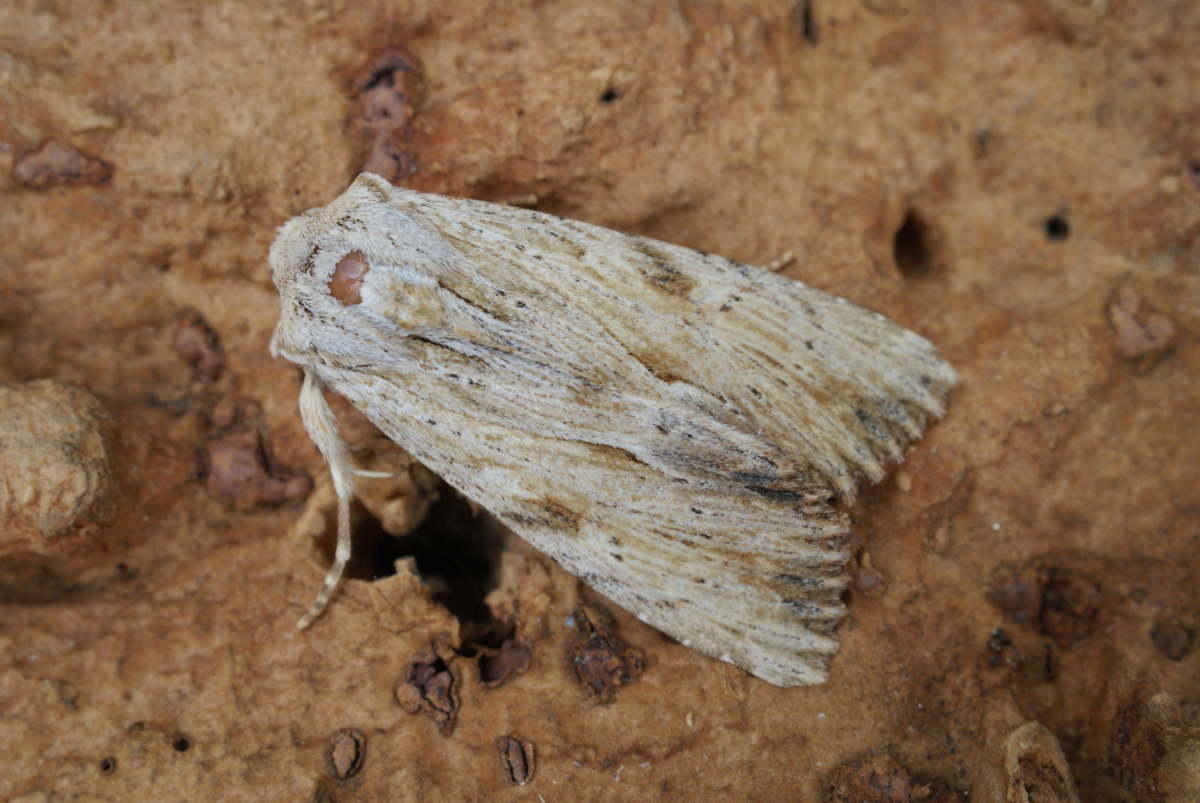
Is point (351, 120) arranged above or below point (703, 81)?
below

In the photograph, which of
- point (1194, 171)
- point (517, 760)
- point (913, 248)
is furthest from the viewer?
point (913, 248)

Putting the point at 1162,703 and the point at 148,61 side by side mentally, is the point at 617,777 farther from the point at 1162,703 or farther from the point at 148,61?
the point at 148,61

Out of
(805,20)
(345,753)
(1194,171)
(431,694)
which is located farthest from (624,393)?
(1194,171)

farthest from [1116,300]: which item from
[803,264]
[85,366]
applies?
[85,366]

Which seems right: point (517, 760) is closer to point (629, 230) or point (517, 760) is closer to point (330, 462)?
point (330, 462)

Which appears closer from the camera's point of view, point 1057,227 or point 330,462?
point 330,462

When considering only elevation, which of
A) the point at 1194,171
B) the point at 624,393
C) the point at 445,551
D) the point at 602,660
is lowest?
the point at 445,551

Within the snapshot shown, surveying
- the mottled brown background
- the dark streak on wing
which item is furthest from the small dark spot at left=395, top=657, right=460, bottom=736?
the dark streak on wing

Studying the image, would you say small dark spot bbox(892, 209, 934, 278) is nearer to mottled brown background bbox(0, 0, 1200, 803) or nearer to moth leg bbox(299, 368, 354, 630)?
mottled brown background bbox(0, 0, 1200, 803)
